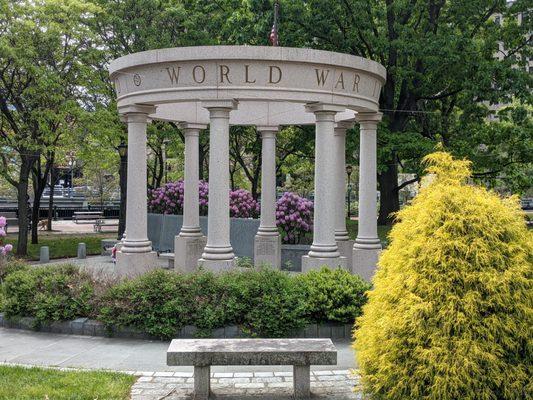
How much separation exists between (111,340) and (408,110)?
62.6ft

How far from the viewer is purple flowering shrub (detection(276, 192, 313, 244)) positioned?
21.3 metres

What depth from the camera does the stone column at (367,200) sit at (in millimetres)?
16047

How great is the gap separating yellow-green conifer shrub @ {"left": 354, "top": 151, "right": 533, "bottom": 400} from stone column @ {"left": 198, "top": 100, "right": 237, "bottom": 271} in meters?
7.28

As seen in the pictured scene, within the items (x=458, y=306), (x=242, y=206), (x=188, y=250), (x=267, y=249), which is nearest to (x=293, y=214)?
(x=267, y=249)

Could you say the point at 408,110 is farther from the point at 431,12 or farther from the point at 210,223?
the point at 210,223

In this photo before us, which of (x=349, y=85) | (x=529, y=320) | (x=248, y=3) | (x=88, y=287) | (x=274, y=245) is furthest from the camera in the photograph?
(x=248, y=3)

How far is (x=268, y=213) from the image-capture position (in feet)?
63.9

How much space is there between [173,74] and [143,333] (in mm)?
6186

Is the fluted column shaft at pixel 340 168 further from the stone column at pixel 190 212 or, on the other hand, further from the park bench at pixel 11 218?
the park bench at pixel 11 218

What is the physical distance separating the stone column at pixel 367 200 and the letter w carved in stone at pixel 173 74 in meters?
5.53

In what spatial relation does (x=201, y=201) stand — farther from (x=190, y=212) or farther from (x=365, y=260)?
(x=365, y=260)

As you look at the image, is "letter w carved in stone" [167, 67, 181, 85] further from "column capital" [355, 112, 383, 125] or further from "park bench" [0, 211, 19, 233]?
"park bench" [0, 211, 19, 233]

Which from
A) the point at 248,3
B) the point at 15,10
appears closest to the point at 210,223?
the point at 248,3

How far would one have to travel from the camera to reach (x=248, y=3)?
22609 millimetres
